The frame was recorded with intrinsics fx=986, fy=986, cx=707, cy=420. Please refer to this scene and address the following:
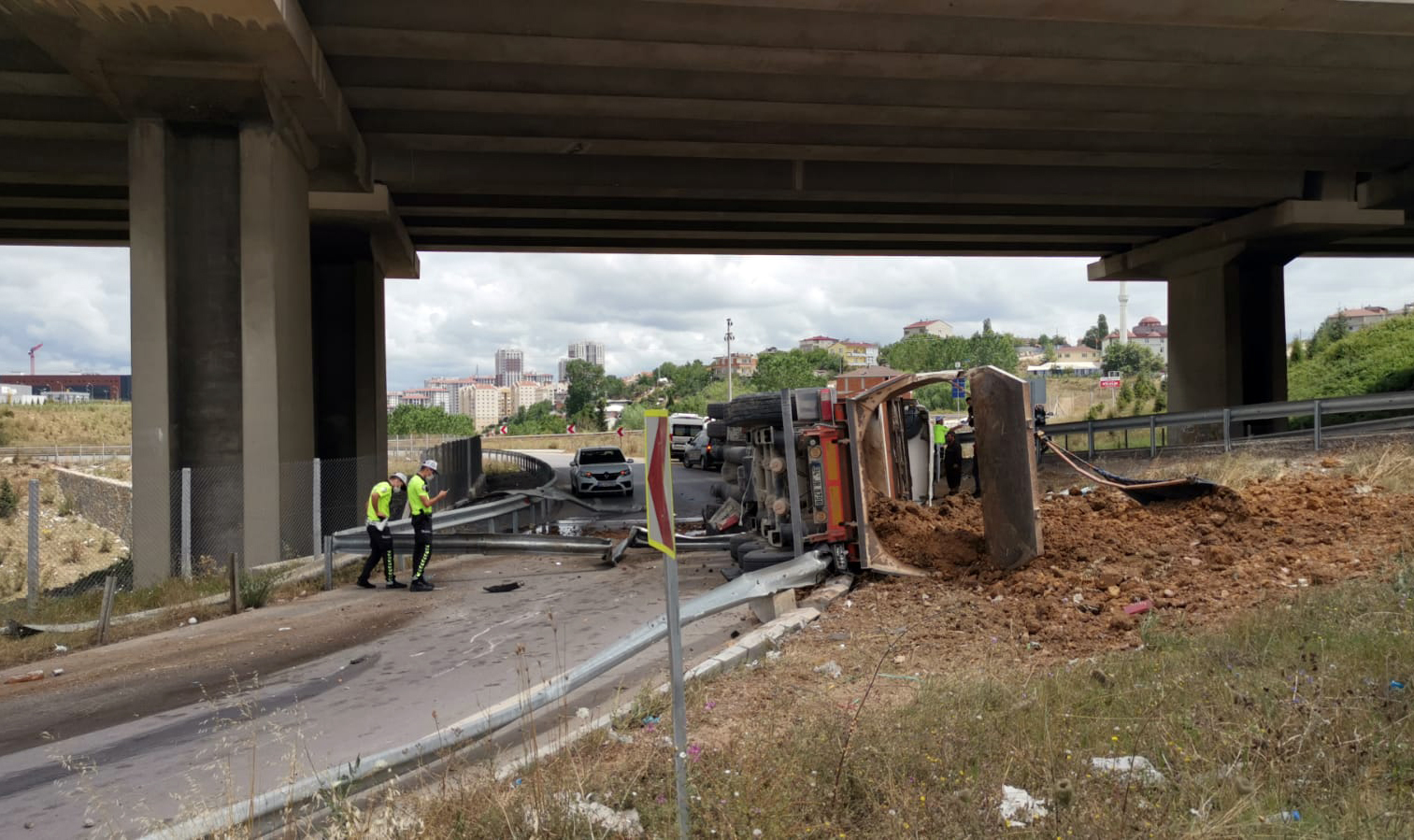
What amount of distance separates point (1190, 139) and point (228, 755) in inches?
851

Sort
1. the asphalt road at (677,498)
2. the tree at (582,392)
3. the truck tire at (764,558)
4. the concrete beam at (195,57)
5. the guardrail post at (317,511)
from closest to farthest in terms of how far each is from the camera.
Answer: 1. the truck tire at (764,558)
2. the concrete beam at (195,57)
3. the guardrail post at (317,511)
4. the asphalt road at (677,498)
5. the tree at (582,392)

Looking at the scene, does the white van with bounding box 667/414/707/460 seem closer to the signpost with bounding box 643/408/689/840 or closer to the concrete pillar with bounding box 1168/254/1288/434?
the concrete pillar with bounding box 1168/254/1288/434

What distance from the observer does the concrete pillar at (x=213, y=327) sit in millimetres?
14938

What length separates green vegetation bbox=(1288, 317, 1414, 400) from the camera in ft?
110

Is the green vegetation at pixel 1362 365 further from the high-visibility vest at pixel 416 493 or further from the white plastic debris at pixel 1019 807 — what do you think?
the white plastic debris at pixel 1019 807

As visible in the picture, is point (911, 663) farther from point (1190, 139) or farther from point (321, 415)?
point (321, 415)

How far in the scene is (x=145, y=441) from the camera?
1492 centimetres

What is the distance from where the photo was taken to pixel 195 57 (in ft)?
46.6

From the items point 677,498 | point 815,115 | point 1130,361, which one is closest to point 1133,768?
point 815,115

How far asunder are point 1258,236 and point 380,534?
970 inches

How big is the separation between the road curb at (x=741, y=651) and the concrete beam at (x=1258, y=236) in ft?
70.5

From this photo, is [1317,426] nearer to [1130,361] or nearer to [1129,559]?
[1129,559]

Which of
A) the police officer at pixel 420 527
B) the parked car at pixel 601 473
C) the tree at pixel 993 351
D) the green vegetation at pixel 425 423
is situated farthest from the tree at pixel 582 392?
the police officer at pixel 420 527

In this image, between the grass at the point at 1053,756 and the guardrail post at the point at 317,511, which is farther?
the guardrail post at the point at 317,511
